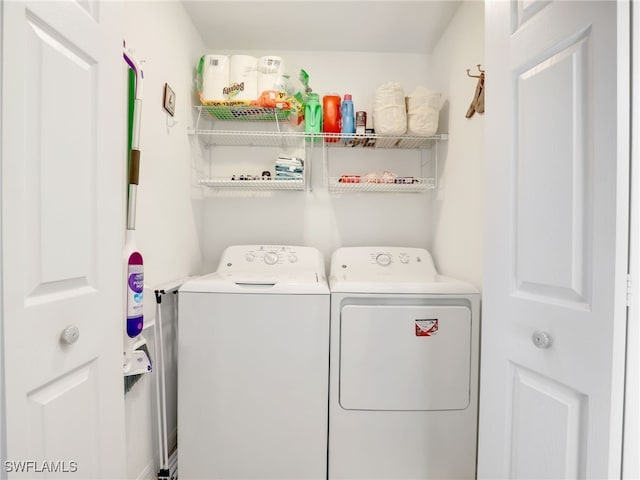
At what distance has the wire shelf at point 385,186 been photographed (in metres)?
1.96

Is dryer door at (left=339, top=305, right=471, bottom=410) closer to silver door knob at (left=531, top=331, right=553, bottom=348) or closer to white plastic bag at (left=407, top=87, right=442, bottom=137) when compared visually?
silver door knob at (left=531, top=331, right=553, bottom=348)

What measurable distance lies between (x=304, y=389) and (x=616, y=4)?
5.38 feet

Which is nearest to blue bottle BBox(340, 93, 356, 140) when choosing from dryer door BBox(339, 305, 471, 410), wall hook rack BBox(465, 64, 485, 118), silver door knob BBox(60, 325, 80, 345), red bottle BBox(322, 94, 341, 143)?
red bottle BBox(322, 94, 341, 143)

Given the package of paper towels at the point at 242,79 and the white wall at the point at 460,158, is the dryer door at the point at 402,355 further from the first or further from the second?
the package of paper towels at the point at 242,79

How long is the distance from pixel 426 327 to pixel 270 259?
988 mm

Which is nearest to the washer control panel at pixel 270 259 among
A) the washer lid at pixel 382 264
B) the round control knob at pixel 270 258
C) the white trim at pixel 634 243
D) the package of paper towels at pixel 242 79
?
the round control knob at pixel 270 258

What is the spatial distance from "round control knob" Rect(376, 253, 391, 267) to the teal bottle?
2.82 feet

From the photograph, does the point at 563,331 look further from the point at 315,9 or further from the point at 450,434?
the point at 315,9

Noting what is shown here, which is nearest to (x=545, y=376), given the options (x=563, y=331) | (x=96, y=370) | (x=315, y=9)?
(x=563, y=331)

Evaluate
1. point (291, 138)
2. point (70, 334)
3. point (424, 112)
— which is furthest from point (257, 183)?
point (70, 334)

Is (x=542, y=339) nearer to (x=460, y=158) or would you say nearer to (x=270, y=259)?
(x=460, y=158)

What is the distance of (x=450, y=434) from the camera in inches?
60.1

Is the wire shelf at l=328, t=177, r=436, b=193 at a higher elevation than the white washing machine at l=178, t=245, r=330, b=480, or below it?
higher

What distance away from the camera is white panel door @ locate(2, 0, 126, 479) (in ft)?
2.05
